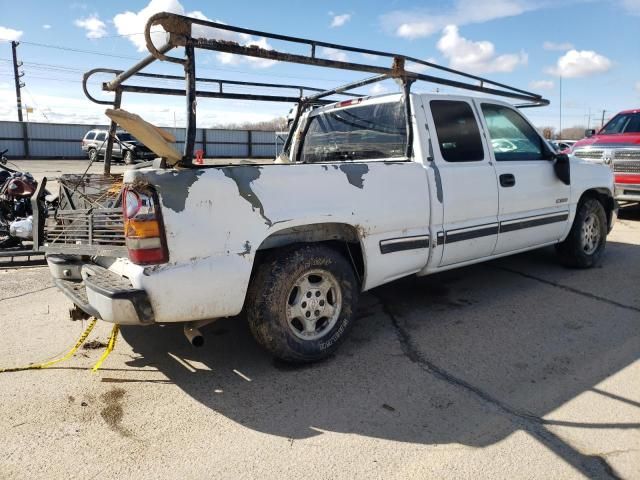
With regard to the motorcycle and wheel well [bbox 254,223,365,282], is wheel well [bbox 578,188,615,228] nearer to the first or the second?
wheel well [bbox 254,223,365,282]

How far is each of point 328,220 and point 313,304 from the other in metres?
0.59

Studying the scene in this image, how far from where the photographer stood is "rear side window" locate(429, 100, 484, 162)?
164 inches

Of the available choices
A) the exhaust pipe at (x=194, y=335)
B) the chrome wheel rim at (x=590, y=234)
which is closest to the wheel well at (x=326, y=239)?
the exhaust pipe at (x=194, y=335)

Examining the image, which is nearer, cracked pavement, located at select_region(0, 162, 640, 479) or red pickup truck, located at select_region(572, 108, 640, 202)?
cracked pavement, located at select_region(0, 162, 640, 479)

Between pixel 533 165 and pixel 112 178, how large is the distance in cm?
394

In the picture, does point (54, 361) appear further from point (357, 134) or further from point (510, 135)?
point (510, 135)

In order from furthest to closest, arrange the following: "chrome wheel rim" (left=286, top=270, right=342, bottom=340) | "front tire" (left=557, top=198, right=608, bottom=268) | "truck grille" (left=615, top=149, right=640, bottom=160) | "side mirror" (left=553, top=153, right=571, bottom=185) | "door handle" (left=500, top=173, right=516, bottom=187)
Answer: "truck grille" (left=615, top=149, right=640, bottom=160) → "front tire" (left=557, top=198, right=608, bottom=268) → "side mirror" (left=553, top=153, right=571, bottom=185) → "door handle" (left=500, top=173, right=516, bottom=187) → "chrome wheel rim" (left=286, top=270, right=342, bottom=340)

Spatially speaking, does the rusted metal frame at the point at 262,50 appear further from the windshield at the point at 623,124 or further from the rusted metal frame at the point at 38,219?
the windshield at the point at 623,124

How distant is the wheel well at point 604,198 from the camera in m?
5.80

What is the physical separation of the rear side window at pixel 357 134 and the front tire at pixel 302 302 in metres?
1.33

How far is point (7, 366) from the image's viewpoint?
342cm

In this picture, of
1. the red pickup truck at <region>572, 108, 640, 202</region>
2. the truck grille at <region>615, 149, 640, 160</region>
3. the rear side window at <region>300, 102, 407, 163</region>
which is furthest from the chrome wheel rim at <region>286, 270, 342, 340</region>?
the truck grille at <region>615, 149, 640, 160</region>

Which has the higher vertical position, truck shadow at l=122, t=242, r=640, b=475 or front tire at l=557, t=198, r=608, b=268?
front tire at l=557, t=198, r=608, b=268

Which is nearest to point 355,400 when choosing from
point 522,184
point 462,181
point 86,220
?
point 462,181
